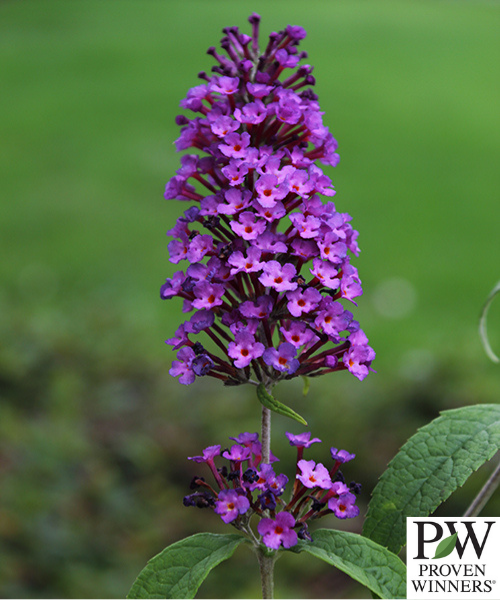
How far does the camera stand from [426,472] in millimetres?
1123

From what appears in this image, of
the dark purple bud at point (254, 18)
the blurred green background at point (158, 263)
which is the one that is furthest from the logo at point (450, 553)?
the blurred green background at point (158, 263)

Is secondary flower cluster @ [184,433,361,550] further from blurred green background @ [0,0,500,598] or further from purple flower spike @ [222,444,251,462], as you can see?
blurred green background @ [0,0,500,598]

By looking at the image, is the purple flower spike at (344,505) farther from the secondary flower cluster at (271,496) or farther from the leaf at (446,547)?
the leaf at (446,547)

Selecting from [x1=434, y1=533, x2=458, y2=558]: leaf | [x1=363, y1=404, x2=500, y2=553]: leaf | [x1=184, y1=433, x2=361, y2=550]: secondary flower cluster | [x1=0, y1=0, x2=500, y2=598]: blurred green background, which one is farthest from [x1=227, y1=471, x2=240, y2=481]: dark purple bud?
[x1=0, y1=0, x2=500, y2=598]: blurred green background

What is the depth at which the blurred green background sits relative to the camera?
2.66 metres

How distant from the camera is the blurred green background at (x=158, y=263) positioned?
266 cm

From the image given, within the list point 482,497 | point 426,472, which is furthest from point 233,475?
point 482,497

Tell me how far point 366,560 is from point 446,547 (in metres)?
0.21

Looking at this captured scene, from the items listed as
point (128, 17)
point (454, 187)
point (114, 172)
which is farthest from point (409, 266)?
point (128, 17)

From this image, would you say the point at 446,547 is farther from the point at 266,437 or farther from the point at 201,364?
the point at 201,364

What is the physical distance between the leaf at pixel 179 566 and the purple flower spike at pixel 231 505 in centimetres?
6

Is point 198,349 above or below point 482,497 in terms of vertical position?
above

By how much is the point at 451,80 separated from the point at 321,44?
73.4 inches

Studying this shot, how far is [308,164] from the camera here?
108 centimetres
